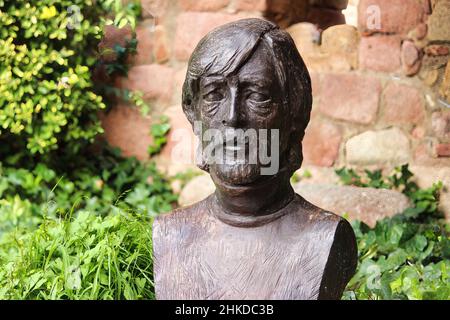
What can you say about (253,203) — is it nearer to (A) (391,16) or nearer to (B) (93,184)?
(A) (391,16)

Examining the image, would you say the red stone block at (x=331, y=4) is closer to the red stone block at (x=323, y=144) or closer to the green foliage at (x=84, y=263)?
the red stone block at (x=323, y=144)

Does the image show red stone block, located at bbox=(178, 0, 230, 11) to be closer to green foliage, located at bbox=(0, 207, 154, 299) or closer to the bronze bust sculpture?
green foliage, located at bbox=(0, 207, 154, 299)

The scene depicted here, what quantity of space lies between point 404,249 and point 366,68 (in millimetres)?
1301

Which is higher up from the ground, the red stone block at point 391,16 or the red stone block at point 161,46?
the red stone block at point 391,16

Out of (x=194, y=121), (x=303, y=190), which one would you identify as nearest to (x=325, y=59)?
(x=303, y=190)

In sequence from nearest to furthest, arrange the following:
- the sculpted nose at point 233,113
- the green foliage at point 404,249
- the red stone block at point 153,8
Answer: the sculpted nose at point 233,113 → the green foliage at point 404,249 → the red stone block at point 153,8

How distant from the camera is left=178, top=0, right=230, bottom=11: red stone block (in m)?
5.22

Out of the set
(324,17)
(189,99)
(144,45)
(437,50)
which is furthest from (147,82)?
(189,99)

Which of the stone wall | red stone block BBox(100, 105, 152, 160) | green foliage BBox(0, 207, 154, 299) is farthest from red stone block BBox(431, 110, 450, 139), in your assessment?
green foliage BBox(0, 207, 154, 299)

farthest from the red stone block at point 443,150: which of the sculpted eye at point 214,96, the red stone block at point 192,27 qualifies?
the sculpted eye at point 214,96

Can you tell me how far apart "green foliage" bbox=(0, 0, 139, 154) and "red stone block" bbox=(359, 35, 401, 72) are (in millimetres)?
1498

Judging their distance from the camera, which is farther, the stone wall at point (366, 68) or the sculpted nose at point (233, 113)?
the stone wall at point (366, 68)

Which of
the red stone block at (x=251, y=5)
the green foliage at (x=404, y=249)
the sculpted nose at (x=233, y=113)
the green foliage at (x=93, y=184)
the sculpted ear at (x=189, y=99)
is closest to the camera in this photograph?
the sculpted nose at (x=233, y=113)

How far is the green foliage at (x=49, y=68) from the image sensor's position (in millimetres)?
4934
